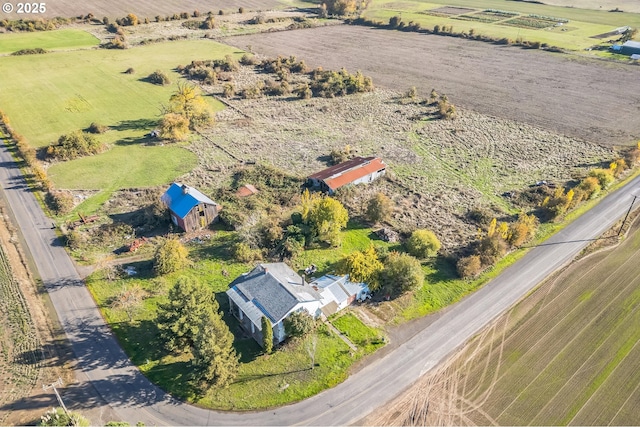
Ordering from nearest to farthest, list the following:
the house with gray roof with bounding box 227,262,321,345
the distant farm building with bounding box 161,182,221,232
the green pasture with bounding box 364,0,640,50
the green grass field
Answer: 1. the house with gray roof with bounding box 227,262,321,345
2. the distant farm building with bounding box 161,182,221,232
3. the green grass field
4. the green pasture with bounding box 364,0,640,50

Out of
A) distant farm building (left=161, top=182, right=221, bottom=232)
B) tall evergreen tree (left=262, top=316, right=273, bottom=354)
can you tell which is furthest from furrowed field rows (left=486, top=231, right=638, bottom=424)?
distant farm building (left=161, top=182, right=221, bottom=232)

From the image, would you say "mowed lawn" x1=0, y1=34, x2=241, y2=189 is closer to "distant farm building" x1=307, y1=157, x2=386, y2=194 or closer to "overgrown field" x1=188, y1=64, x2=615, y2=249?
"overgrown field" x1=188, y1=64, x2=615, y2=249

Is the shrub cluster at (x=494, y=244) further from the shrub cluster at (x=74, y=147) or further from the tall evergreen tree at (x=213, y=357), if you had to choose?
the shrub cluster at (x=74, y=147)

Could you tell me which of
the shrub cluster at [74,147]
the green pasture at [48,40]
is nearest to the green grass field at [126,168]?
the shrub cluster at [74,147]

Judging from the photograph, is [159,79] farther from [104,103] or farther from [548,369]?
[548,369]

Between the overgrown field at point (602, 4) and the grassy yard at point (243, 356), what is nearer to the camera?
the grassy yard at point (243, 356)
